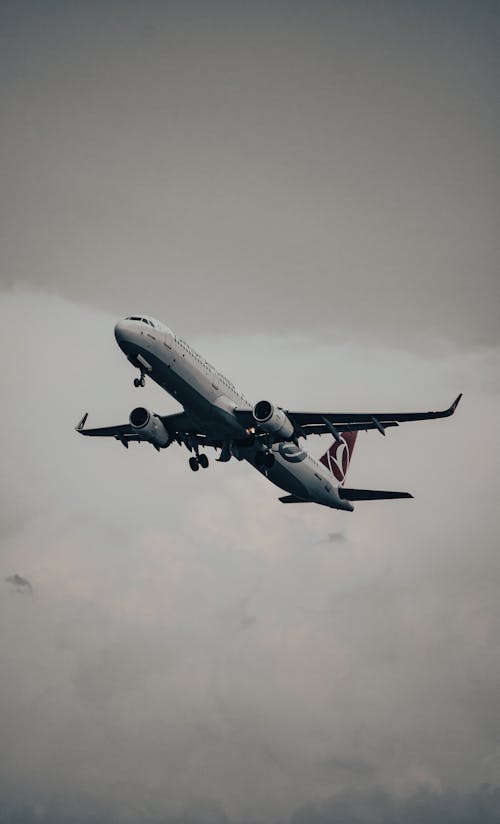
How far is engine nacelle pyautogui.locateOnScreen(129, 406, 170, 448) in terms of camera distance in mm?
59812

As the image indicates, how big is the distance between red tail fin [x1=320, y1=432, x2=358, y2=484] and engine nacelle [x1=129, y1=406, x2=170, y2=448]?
18.1m

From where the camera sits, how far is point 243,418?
5747 centimetres

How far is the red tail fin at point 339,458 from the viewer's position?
75312 millimetres

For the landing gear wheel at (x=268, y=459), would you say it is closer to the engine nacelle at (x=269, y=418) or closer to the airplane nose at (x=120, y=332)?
the engine nacelle at (x=269, y=418)

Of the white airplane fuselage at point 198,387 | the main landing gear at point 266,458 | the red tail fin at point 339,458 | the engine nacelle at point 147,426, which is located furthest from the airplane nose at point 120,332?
the red tail fin at point 339,458

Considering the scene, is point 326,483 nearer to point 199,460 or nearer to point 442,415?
point 199,460

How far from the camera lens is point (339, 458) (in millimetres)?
75938

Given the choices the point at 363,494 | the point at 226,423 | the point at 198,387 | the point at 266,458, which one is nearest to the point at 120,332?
the point at 198,387

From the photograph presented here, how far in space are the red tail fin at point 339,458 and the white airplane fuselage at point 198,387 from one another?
11251 millimetres

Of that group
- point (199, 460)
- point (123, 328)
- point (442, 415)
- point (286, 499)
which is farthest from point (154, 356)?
point (286, 499)

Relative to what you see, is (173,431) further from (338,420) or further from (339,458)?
(339,458)

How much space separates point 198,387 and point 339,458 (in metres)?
23.5

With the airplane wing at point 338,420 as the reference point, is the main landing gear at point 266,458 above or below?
below

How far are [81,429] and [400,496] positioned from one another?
22.8 metres
